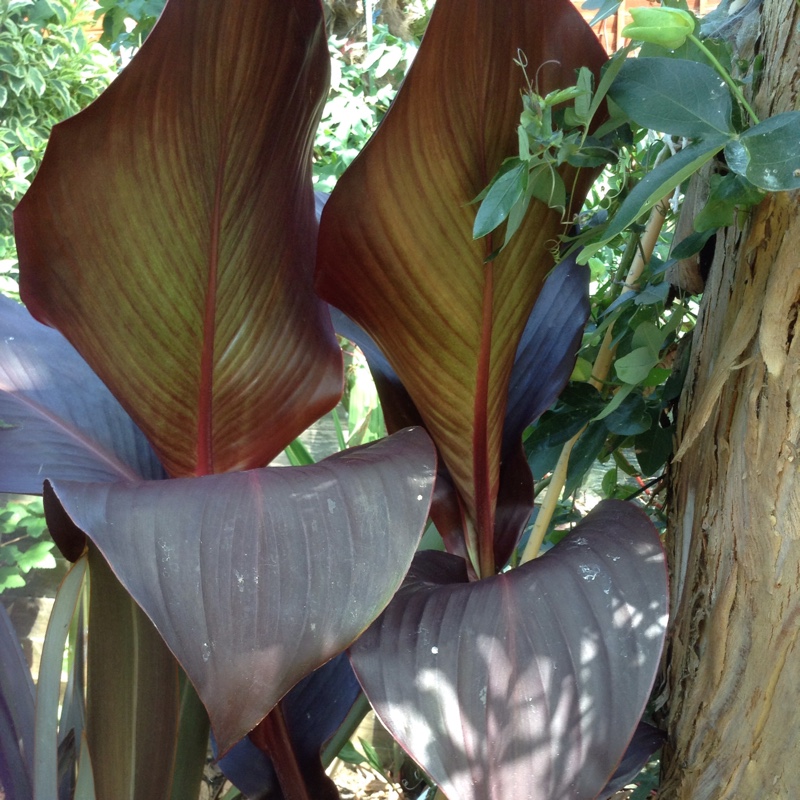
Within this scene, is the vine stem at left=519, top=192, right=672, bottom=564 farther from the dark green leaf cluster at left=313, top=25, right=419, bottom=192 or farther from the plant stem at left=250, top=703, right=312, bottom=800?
the dark green leaf cluster at left=313, top=25, right=419, bottom=192

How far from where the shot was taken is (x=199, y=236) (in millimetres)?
578

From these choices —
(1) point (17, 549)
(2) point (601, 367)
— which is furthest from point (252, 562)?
(1) point (17, 549)

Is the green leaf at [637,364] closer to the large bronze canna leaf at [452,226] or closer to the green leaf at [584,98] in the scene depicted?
the large bronze canna leaf at [452,226]

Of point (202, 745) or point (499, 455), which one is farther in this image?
point (202, 745)

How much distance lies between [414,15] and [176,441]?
207 cm

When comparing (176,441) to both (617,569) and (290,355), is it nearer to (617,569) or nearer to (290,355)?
(290,355)

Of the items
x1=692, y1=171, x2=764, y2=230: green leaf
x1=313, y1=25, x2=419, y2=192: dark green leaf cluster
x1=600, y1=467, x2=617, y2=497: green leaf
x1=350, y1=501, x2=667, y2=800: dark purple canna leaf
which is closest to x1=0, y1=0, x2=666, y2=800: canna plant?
x1=350, y1=501, x2=667, y2=800: dark purple canna leaf

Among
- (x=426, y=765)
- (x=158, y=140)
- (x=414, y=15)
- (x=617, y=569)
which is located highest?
(x=414, y=15)

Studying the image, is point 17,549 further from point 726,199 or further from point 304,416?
A: point 726,199

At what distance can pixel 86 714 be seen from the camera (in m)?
0.70

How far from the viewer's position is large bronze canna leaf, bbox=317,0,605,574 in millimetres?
515

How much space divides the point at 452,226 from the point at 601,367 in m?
0.30

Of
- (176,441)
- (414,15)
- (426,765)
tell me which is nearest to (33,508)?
(176,441)

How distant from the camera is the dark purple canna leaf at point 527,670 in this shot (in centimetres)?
46
